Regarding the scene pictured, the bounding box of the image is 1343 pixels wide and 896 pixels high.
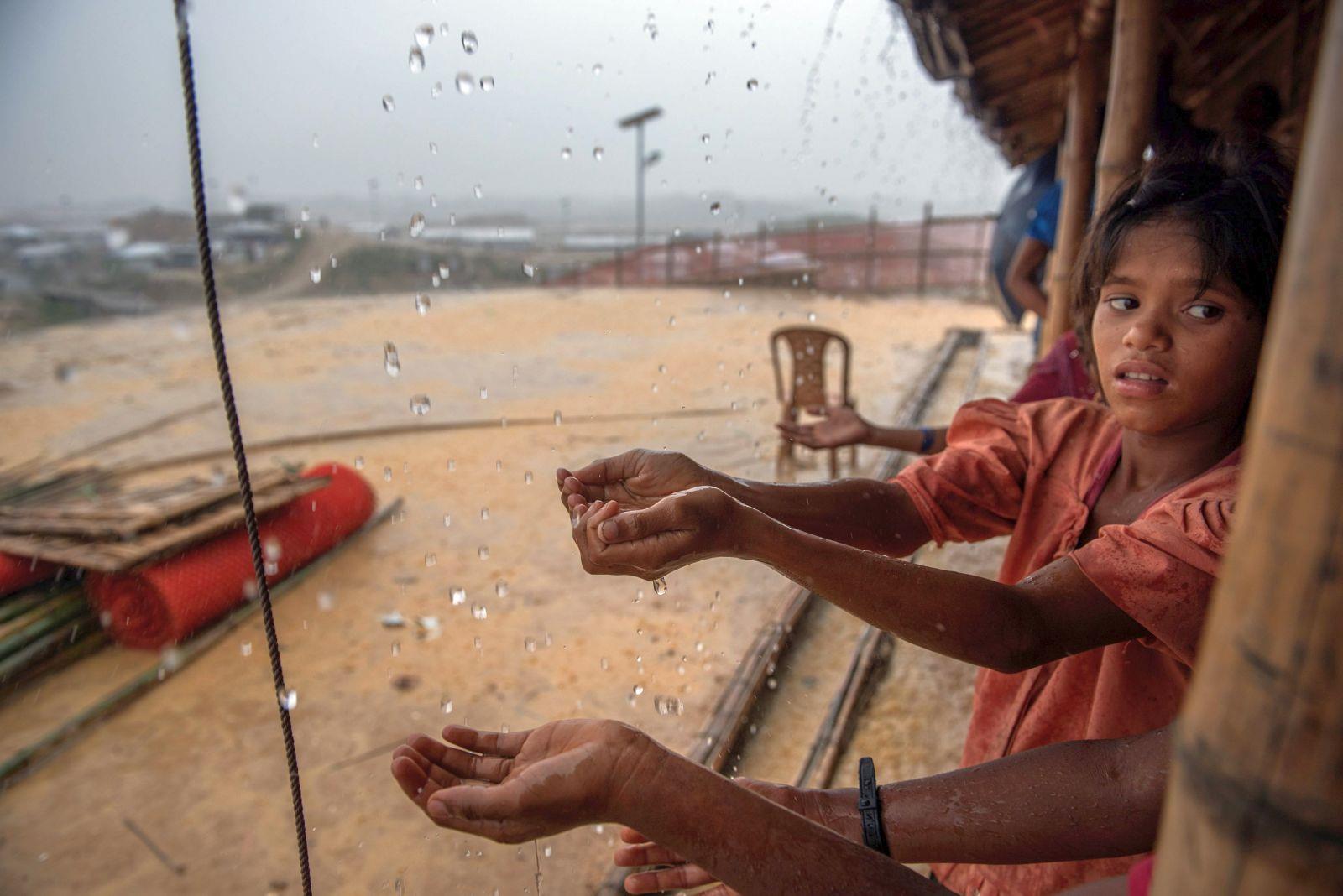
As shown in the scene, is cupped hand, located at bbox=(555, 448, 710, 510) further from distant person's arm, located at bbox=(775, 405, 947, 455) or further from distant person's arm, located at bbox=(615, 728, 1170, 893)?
distant person's arm, located at bbox=(775, 405, 947, 455)

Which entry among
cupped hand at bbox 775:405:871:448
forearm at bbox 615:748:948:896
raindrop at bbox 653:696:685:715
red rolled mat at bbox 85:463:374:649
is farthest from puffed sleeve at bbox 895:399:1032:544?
red rolled mat at bbox 85:463:374:649

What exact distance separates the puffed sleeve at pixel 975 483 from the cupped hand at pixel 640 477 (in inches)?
18.9

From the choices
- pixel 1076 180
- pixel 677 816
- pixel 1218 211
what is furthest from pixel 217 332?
pixel 1076 180

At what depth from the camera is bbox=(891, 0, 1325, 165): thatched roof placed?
12.7ft

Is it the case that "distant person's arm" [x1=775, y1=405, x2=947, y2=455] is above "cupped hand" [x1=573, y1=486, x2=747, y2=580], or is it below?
below

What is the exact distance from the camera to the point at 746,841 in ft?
3.67

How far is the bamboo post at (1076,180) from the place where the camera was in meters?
3.78

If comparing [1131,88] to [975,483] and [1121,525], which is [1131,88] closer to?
[975,483]

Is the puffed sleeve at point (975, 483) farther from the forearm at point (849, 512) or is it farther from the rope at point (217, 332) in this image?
the rope at point (217, 332)

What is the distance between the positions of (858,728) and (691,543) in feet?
5.57

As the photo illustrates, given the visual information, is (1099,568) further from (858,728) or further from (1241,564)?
(858,728)

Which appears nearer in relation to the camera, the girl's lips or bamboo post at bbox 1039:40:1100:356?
the girl's lips

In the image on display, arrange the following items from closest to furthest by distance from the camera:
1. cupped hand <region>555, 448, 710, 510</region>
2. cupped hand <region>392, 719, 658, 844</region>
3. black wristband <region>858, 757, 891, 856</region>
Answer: cupped hand <region>392, 719, 658, 844</region> → black wristband <region>858, 757, 891, 856</region> → cupped hand <region>555, 448, 710, 510</region>

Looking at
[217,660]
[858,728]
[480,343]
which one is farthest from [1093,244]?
[480,343]
